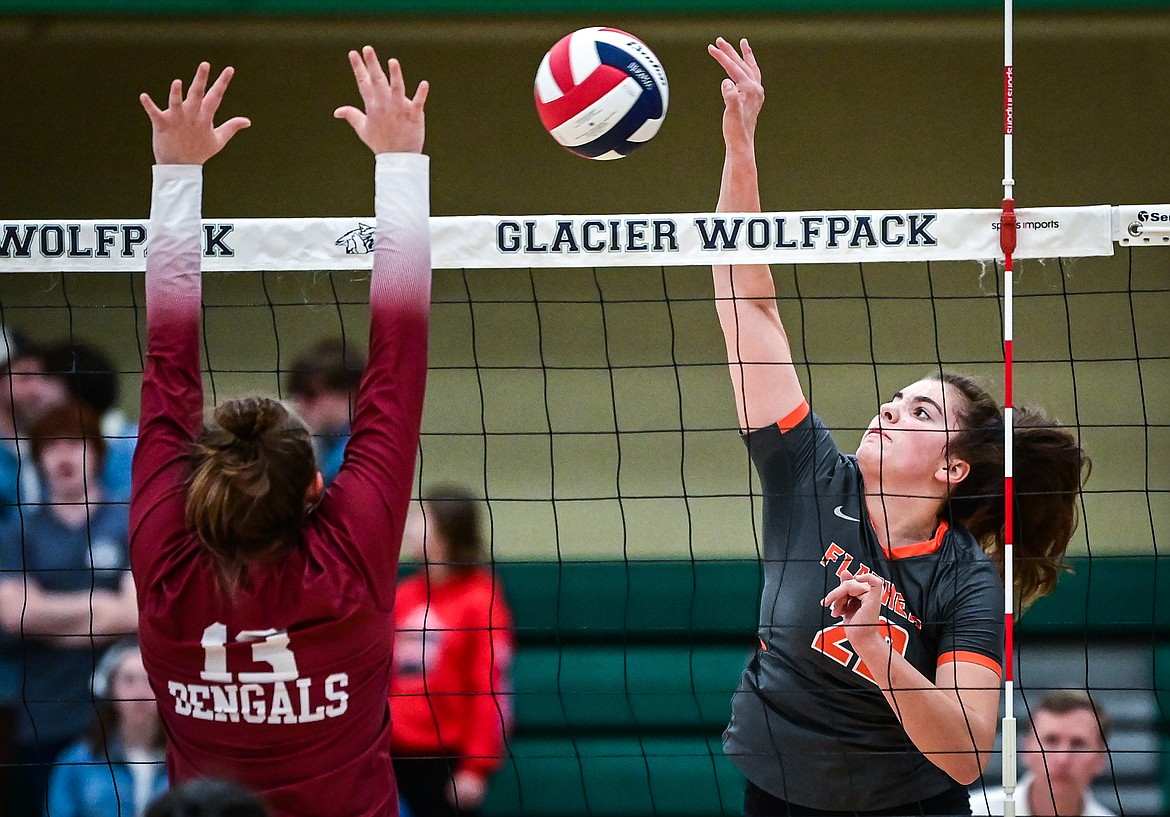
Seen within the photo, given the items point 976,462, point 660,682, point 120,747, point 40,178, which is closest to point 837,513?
point 976,462

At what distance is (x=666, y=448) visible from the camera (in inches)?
256

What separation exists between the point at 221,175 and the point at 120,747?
2796mm

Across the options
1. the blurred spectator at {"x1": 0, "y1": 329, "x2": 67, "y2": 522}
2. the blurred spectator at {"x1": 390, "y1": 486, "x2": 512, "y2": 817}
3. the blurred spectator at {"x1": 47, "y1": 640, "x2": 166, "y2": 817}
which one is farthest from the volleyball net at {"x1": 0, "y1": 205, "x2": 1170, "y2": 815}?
the blurred spectator at {"x1": 47, "y1": 640, "x2": 166, "y2": 817}

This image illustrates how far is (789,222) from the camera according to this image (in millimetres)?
3000

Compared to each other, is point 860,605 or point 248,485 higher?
Result: point 248,485

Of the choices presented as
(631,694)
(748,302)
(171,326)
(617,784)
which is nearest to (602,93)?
(748,302)

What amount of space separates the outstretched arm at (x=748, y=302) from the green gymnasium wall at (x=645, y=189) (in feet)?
10.4

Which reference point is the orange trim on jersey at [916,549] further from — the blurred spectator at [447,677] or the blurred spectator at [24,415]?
the blurred spectator at [24,415]

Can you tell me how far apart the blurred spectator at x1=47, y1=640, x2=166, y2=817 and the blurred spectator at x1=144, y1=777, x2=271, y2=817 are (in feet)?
10.1

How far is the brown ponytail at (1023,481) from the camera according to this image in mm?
3096

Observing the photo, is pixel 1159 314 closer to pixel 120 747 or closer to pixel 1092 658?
pixel 1092 658

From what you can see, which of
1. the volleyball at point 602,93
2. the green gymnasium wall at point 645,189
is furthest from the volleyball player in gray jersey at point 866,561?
the green gymnasium wall at point 645,189

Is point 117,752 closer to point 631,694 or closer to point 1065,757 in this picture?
point 631,694

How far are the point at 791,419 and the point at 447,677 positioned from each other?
1920 mm
